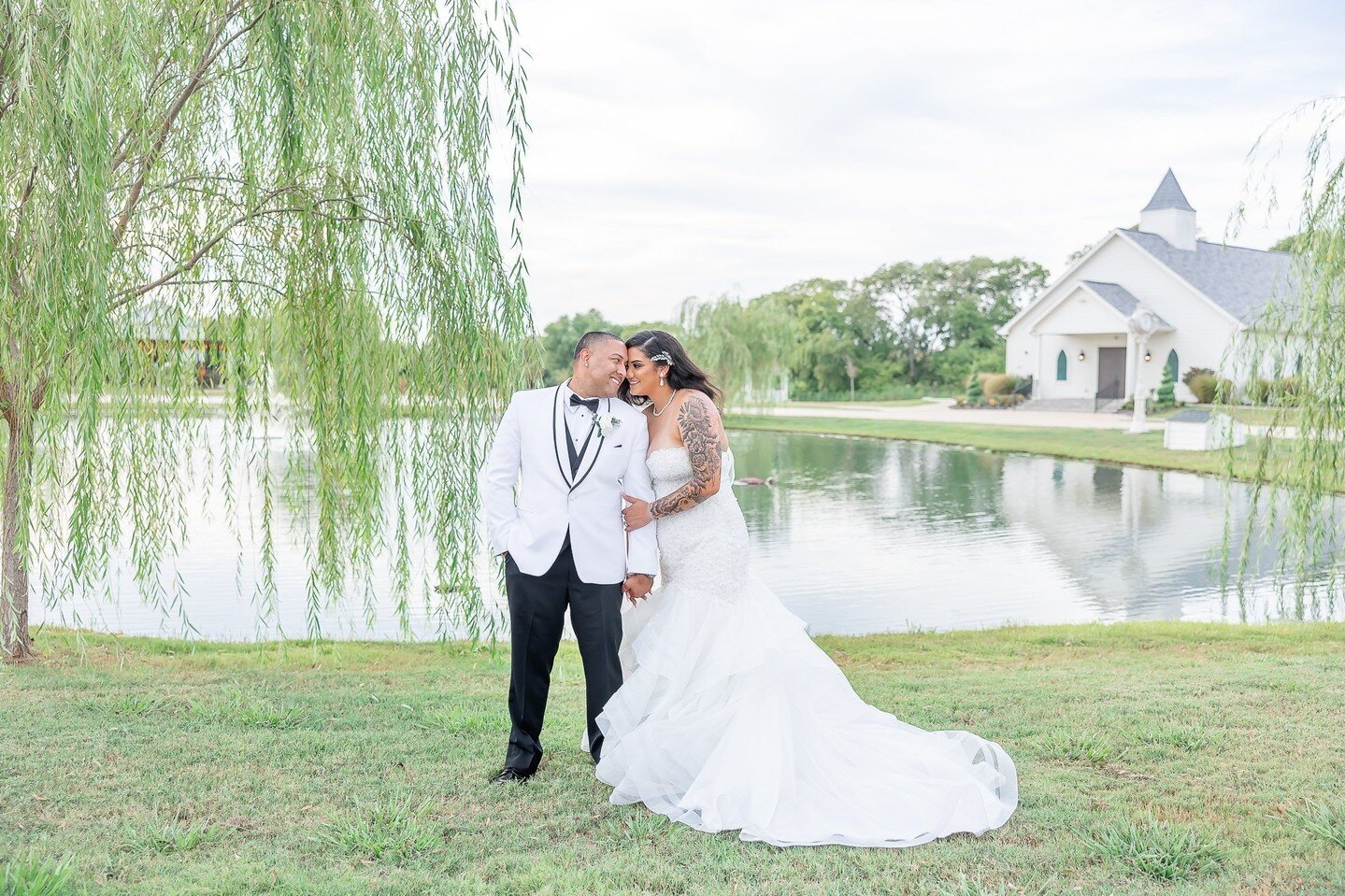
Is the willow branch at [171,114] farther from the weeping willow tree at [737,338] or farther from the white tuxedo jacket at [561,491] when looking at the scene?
the weeping willow tree at [737,338]

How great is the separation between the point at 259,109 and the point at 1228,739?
5325mm

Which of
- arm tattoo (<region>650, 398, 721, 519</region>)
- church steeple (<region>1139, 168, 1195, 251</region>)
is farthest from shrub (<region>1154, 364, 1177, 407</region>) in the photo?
arm tattoo (<region>650, 398, 721, 519</region>)

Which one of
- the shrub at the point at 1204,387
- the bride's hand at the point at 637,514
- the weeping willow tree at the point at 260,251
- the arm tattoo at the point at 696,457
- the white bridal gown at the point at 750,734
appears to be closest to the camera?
the white bridal gown at the point at 750,734

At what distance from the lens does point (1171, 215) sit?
1463 inches

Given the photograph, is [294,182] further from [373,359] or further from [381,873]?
[381,873]

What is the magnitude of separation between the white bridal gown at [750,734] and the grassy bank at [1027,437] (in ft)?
57.9

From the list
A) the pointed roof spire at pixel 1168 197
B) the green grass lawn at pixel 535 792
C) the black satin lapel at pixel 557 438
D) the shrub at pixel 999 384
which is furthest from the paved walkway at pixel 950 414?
the black satin lapel at pixel 557 438

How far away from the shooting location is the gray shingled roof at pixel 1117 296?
35.1 meters

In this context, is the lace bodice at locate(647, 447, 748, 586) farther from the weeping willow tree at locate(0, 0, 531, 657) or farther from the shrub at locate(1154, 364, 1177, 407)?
the shrub at locate(1154, 364, 1177, 407)

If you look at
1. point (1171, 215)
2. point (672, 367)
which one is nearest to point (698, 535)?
point (672, 367)

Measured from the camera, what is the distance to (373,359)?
5516mm

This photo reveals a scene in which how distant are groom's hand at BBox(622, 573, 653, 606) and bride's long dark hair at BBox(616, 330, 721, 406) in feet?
2.22

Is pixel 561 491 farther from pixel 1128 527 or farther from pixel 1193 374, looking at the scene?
pixel 1193 374

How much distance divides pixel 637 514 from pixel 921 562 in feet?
30.3
